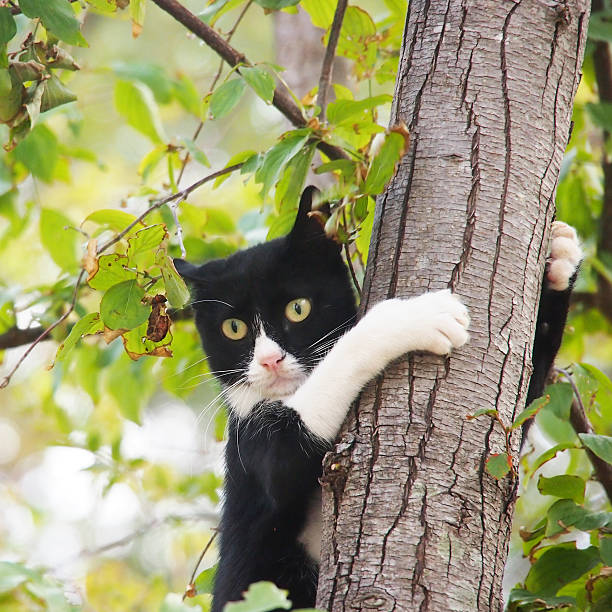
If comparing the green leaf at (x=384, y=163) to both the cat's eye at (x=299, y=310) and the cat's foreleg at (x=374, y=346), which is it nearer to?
the cat's foreleg at (x=374, y=346)

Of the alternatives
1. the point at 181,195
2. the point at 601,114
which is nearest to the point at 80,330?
the point at 181,195

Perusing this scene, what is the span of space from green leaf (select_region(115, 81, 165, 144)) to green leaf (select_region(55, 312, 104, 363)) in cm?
146

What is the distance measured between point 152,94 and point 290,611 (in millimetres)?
2136

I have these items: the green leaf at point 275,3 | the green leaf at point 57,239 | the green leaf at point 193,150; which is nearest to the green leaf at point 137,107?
the green leaf at point 57,239

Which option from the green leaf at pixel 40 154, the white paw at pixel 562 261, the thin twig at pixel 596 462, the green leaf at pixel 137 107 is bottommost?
the thin twig at pixel 596 462

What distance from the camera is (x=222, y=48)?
2350 mm

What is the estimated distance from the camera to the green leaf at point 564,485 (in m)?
1.97

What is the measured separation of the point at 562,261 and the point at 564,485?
667mm

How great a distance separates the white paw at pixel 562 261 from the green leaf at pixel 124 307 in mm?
1209

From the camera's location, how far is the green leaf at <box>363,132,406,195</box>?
5.41 feet

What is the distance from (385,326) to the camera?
173cm

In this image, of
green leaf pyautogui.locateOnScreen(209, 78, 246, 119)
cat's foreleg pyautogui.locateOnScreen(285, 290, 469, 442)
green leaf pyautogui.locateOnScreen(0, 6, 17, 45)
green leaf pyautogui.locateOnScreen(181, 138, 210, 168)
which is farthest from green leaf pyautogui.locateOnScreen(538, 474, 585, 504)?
green leaf pyautogui.locateOnScreen(0, 6, 17, 45)

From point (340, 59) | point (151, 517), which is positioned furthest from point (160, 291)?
A: point (151, 517)

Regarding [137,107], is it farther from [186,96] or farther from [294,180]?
[294,180]
